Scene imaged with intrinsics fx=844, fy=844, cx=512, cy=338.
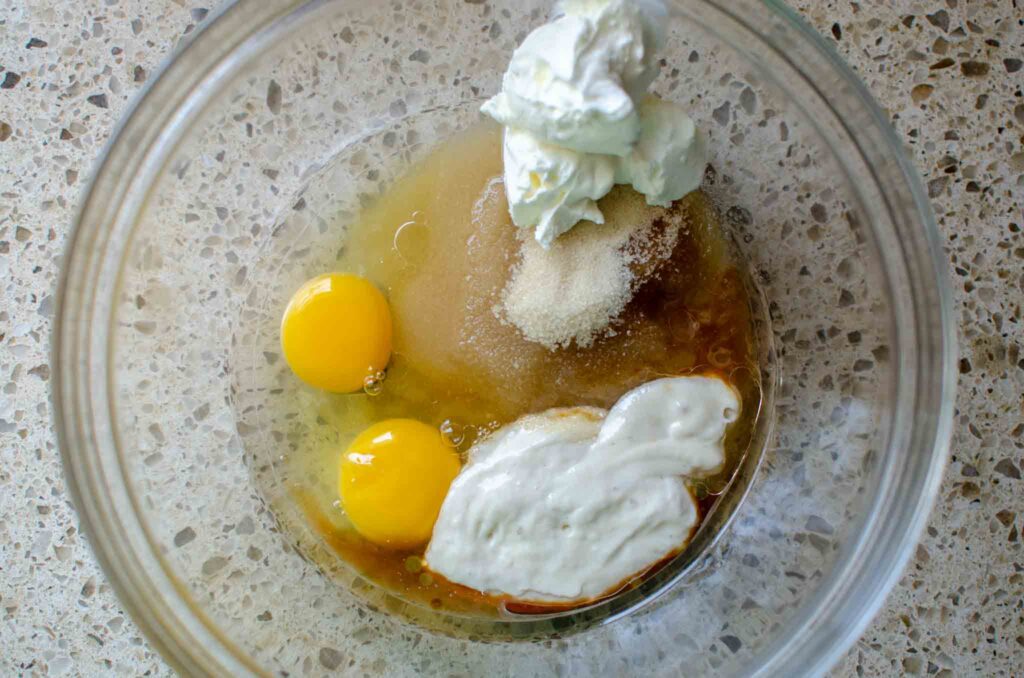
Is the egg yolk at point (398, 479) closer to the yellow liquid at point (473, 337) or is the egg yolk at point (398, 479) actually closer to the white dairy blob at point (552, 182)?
the yellow liquid at point (473, 337)

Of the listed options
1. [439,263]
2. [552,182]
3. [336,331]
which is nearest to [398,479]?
[336,331]

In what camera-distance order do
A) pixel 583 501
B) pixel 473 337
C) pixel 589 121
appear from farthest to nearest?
pixel 473 337, pixel 583 501, pixel 589 121

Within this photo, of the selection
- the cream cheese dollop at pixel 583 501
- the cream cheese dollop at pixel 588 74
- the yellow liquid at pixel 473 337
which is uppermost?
the cream cheese dollop at pixel 588 74

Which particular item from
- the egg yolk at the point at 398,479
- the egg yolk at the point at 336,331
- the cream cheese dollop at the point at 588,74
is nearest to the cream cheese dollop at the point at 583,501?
the egg yolk at the point at 398,479

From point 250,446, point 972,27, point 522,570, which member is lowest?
point 522,570

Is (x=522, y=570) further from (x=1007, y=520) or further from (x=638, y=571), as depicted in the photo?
(x=1007, y=520)

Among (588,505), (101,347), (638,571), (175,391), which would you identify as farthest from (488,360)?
(101,347)

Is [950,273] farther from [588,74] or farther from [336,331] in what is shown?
[336,331]
